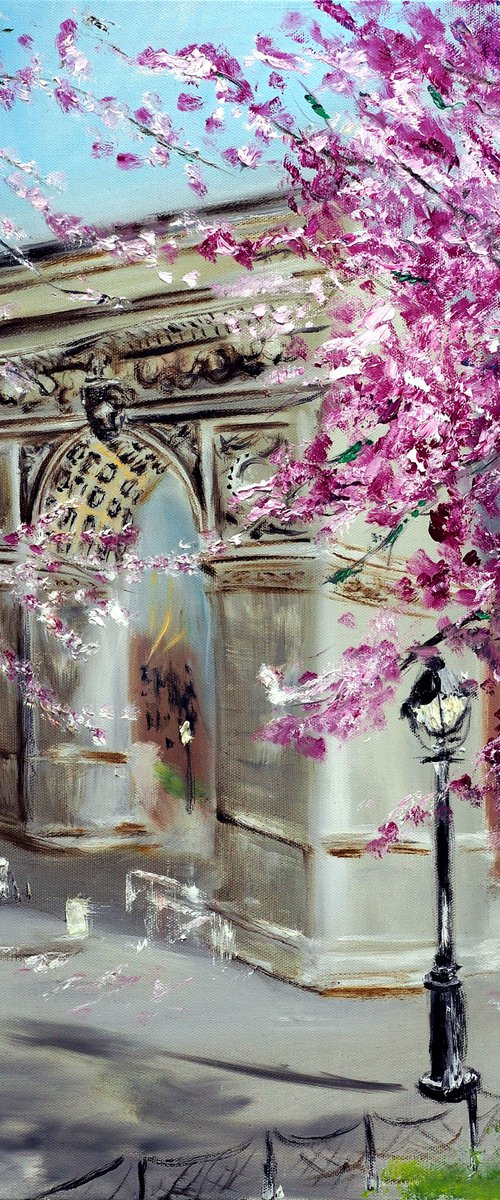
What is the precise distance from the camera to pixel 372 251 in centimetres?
213

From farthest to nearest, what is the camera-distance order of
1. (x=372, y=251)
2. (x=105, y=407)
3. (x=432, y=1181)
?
1. (x=105, y=407)
2. (x=432, y=1181)
3. (x=372, y=251)

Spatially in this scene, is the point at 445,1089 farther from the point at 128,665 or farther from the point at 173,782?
the point at 128,665

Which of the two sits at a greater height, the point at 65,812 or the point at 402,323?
the point at 402,323

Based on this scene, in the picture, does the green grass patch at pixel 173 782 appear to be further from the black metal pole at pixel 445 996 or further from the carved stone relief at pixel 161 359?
the carved stone relief at pixel 161 359

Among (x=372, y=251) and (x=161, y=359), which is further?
(x=161, y=359)

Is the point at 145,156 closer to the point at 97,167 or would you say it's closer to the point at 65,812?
the point at 97,167

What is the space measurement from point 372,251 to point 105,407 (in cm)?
73

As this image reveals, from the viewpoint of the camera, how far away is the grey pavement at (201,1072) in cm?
225

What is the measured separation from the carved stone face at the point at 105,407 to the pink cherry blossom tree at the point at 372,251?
22cm

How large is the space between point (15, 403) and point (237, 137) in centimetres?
83

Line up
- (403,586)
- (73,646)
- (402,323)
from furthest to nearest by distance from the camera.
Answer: (73,646)
(403,586)
(402,323)

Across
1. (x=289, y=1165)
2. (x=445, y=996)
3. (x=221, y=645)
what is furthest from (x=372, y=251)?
(x=289, y=1165)

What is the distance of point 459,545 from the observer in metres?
2.17

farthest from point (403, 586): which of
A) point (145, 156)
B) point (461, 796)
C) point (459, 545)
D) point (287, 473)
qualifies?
point (145, 156)
